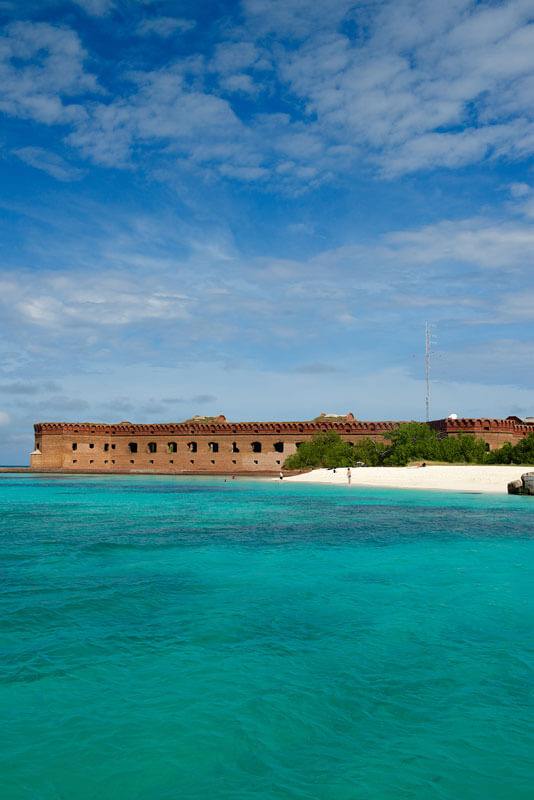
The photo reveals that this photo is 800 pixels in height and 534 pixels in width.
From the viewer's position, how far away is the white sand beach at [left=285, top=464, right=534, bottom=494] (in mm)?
33844

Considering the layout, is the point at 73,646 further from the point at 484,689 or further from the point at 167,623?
the point at 484,689

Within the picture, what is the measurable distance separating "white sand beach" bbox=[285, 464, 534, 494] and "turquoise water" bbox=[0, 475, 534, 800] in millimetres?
22252

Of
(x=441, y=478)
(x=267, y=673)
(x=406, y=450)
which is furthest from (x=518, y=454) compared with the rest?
(x=267, y=673)

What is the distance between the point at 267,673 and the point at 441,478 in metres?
32.5

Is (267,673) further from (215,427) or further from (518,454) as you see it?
(215,427)

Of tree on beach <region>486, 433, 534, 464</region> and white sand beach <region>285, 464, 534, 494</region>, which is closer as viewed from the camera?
white sand beach <region>285, 464, 534, 494</region>

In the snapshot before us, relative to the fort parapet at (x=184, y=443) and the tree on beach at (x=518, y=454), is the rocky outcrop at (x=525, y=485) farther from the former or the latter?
the fort parapet at (x=184, y=443)

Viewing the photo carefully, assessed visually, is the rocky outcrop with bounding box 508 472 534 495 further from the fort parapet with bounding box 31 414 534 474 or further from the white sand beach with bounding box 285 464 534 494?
the fort parapet with bounding box 31 414 534 474

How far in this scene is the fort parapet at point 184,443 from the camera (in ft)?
181

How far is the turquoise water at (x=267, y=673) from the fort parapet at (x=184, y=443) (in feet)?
139

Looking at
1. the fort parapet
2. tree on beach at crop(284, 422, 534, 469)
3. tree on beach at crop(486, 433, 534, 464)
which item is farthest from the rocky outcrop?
the fort parapet

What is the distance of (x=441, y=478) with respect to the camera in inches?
1436

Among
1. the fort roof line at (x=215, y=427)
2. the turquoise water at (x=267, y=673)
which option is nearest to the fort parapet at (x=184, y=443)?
the fort roof line at (x=215, y=427)

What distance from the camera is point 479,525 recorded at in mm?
16953
